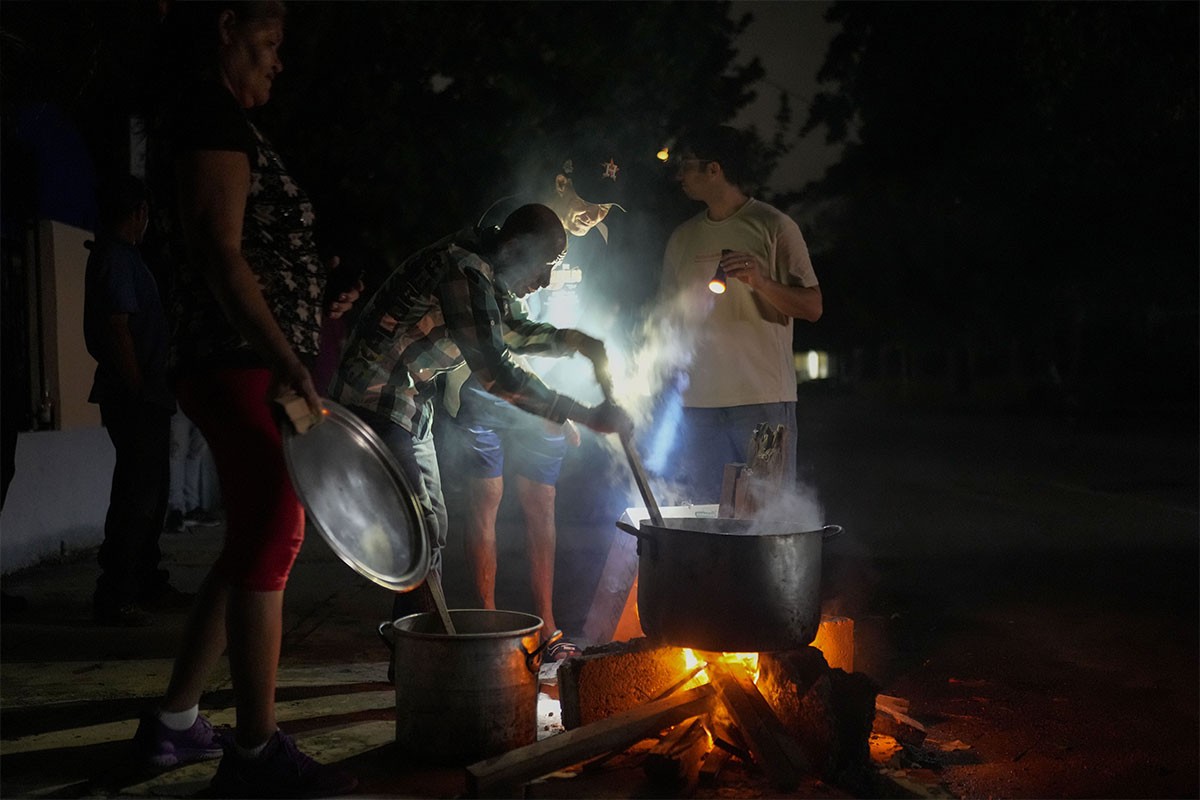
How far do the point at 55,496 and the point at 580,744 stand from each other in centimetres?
613

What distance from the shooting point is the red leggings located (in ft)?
9.59

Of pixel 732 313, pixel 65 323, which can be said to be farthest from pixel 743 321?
pixel 65 323

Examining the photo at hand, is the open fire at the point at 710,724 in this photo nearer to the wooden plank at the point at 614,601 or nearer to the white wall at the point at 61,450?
the wooden plank at the point at 614,601

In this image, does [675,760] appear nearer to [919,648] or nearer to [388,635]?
[388,635]

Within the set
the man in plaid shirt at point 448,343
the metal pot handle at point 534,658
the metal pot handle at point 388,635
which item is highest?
the man in plaid shirt at point 448,343

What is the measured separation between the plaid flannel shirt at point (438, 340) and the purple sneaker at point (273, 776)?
1.29 m

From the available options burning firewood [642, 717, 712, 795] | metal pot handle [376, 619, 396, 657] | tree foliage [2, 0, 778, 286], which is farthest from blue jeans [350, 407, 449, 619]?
tree foliage [2, 0, 778, 286]

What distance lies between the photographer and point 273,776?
299 cm

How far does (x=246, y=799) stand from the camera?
3.00m

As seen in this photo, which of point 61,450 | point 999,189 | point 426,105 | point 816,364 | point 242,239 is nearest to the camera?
point 242,239

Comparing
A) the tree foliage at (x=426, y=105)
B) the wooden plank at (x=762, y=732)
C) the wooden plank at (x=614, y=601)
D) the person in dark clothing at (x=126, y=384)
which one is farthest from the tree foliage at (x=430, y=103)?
the wooden plank at (x=762, y=732)

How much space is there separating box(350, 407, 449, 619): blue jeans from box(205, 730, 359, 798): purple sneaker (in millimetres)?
785

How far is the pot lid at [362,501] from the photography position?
3.05 metres

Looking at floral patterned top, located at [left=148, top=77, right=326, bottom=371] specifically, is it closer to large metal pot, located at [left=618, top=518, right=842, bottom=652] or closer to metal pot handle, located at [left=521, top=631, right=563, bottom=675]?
metal pot handle, located at [left=521, top=631, right=563, bottom=675]
